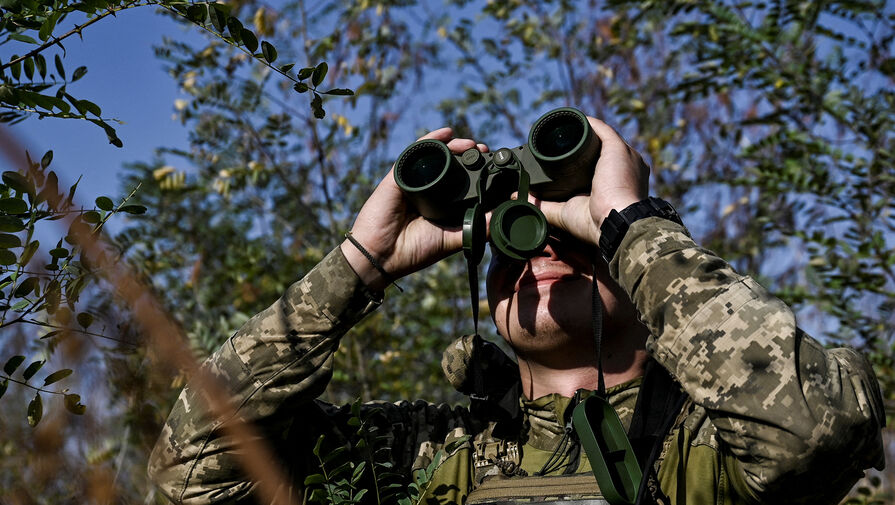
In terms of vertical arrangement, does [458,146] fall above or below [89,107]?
below

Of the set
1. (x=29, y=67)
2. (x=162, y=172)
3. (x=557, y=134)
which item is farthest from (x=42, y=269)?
(x=162, y=172)

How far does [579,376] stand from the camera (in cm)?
189

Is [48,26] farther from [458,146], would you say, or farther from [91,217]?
[458,146]

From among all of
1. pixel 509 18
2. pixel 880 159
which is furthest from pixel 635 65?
pixel 880 159

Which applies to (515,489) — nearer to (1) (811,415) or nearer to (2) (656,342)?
(2) (656,342)

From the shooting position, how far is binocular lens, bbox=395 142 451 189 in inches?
74.2

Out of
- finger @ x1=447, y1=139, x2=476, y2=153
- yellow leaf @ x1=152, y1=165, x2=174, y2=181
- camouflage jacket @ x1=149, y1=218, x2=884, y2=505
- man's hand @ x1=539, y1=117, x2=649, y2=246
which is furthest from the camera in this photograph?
yellow leaf @ x1=152, y1=165, x2=174, y2=181

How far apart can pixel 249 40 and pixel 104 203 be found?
0.38 m

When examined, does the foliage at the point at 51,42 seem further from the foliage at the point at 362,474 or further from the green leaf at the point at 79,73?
the foliage at the point at 362,474

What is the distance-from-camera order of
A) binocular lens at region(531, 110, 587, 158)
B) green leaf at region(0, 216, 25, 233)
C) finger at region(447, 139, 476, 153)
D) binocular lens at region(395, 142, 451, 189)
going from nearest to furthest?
green leaf at region(0, 216, 25, 233), binocular lens at region(531, 110, 587, 158), binocular lens at region(395, 142, 451, 189), finger at region(447, 139, 476, 153)

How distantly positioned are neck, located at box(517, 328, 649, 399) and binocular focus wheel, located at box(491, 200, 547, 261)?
0.30 meters

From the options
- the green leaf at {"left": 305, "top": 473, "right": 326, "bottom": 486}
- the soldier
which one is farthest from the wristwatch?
the green leaf at {"left": 305, "top": 473, "right": 326, "bottom": 486}

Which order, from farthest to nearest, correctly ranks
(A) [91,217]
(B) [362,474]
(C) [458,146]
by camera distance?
(C) [458,146] → (B) [362,474] → (A) [91,217]

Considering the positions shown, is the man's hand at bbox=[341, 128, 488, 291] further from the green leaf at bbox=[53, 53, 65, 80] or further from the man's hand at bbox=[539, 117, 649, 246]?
the green leaf at bbox=[53, 53, 65, 80]
